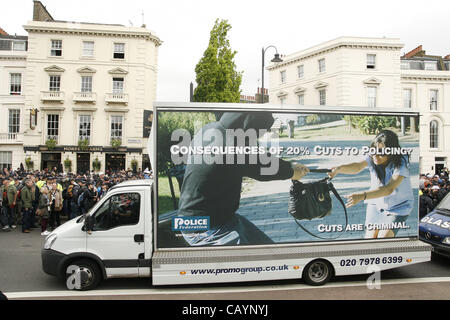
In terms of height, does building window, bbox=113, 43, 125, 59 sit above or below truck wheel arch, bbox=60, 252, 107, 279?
above

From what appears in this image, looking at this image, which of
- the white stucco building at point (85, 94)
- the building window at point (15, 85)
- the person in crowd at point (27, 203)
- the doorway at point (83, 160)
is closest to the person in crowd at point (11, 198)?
the person in crowd at point (27, 203)

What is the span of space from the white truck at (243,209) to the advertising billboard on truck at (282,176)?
20 millimetres

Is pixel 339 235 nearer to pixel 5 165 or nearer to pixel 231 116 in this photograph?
pixel 231 116

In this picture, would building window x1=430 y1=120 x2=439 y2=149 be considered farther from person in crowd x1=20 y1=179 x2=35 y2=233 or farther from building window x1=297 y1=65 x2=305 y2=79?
person in crowd x1=20 y1=179 x2=35 y2=233

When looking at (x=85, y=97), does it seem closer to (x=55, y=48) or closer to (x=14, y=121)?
(x=55, y=48)

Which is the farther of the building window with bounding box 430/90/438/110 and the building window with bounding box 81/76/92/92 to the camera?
the building window with bounding box 430/90/438/110

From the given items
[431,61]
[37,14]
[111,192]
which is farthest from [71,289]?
[431,61]

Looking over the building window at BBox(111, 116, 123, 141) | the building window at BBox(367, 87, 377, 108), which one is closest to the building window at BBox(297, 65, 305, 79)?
the building window at BBox(367, 87, 377, 108)

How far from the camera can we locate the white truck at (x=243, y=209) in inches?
226

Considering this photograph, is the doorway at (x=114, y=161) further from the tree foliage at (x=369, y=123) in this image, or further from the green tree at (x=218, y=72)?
the tree foliage at (x=369, y=123)

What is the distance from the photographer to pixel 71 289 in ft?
19.7

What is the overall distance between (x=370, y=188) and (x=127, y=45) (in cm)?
2719

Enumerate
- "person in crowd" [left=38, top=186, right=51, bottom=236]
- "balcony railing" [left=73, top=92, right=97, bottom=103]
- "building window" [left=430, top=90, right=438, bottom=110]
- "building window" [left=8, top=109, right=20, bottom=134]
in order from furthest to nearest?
"building window" [left=430, top=90, right=438, bottom=110]
"building window" [left=8, top=109, right=20, bottom=134]
"balcony railing" [left=73, top=92, right=97, bottom=103]
"person in crowd" [left=38, top=186, right=51, bottom=236]

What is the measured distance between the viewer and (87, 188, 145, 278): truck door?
5.92 meters
